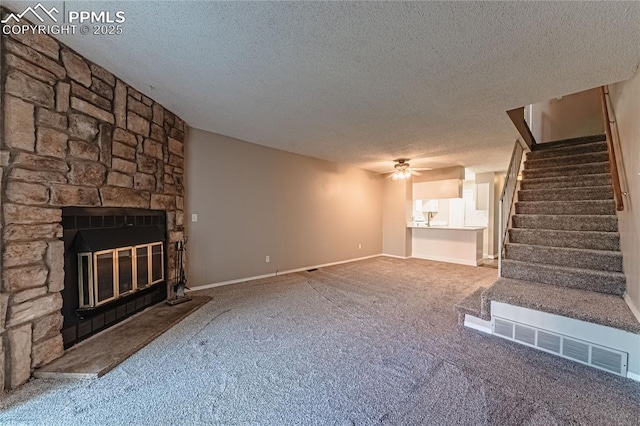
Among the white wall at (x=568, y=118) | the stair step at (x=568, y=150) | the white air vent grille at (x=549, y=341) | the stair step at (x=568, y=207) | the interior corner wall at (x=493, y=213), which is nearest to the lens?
the white air vent grille at (x=549, y=341)

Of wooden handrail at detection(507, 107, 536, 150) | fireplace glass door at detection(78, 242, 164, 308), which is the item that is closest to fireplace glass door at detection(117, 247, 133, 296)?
fireplace glass door at detection(78, 242, 164, 308)

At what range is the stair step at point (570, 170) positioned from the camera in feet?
12.8

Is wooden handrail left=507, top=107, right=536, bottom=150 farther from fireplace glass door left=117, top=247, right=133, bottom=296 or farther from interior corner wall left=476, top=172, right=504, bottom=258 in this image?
fireplace glass door left=117, top=247, right=133, bottom=296

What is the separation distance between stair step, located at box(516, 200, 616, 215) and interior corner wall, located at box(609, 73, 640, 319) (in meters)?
0.60

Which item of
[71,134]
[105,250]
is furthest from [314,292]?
[71,134]

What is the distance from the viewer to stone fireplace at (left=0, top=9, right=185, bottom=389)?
172cm

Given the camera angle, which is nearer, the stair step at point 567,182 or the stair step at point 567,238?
the stair step at point 567,238

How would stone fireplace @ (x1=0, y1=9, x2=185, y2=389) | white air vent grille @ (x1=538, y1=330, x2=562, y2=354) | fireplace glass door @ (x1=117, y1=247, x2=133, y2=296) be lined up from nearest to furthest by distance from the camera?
stone fireplace @ (x1=0, y1=9, x2=185, y2=389), white air vent grille @ (x1=538, y1=330, x2=562, y2=354), fireplace glass door @ (x1=117, y1=247, x2=133, y2=296)

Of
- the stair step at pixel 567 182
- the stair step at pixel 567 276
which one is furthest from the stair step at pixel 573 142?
the stair step at pixel 567 276

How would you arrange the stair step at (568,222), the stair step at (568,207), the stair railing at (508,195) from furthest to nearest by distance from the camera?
the stair railing at (508,195) < the stair step at (568,207) < the stair step at (568,222)

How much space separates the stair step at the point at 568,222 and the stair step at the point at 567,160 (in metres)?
1.53

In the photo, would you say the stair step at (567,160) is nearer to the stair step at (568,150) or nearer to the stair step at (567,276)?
the stair step at (568,150)

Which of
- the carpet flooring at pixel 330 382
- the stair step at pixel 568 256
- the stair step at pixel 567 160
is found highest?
the stair step at pixel 567 160

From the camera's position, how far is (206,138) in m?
3.95
